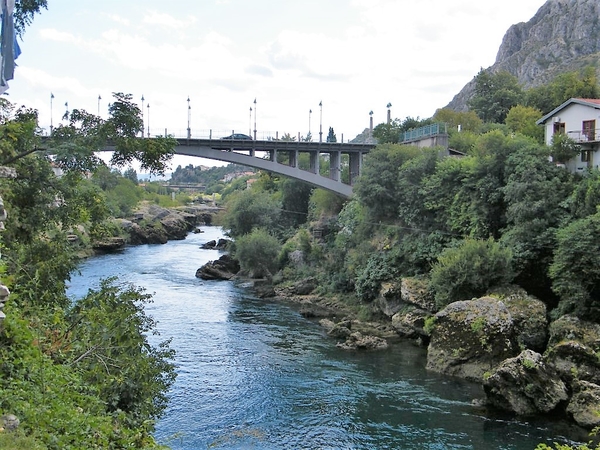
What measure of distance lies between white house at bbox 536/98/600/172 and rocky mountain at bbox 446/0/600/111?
7162 cm

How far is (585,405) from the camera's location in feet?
54.2

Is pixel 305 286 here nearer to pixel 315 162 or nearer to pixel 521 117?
pixel 315 162

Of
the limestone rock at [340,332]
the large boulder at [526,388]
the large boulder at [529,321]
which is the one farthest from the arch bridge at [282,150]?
the large boulder at [526,388]

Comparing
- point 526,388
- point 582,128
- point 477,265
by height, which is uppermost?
point 582,128

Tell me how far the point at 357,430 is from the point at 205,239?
168 ft

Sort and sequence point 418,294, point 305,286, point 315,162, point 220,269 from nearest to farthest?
point 418,294
point 305,286
point 220,269
point 315,162

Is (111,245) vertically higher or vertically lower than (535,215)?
lower

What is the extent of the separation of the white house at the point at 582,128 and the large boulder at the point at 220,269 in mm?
22126

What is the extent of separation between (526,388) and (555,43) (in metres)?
104

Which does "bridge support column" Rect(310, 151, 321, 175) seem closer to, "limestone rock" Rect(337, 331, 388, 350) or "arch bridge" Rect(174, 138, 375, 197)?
"arch bridge" Rect(174, 138, 375, 197)

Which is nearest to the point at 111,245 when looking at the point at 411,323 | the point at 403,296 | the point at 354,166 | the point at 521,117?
the point at 354,166

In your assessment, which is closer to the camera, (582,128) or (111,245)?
(582,128)

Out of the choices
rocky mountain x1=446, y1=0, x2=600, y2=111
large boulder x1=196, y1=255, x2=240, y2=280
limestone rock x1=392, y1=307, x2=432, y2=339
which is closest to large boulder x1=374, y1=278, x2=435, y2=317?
limestone rock x1=392, y1=307, x2=432, y2=339

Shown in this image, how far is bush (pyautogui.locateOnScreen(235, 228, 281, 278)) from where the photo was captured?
39688 millimetres
